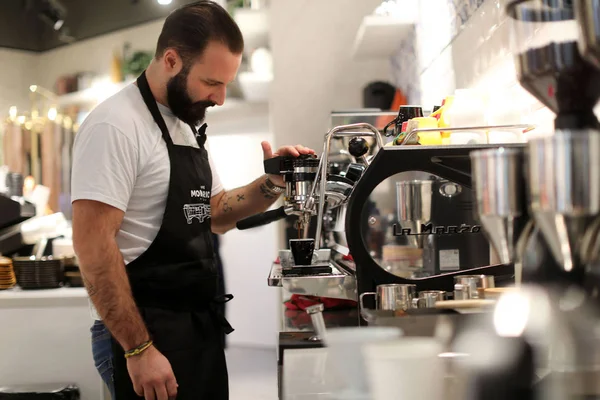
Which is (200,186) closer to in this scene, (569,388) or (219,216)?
(219,216)

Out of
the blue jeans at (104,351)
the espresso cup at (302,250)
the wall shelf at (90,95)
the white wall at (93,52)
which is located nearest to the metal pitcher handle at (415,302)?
the espresso cup at (302,250)

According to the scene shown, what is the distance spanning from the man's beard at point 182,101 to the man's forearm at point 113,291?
43 cm

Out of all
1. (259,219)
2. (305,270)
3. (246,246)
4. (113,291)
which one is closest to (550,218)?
(305,270)

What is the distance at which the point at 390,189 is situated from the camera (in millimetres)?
3096

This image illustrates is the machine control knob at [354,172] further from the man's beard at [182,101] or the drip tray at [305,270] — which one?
the man's beard at [182,101]

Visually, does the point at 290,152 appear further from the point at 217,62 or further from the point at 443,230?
the point at 443,230

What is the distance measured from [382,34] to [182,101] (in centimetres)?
199

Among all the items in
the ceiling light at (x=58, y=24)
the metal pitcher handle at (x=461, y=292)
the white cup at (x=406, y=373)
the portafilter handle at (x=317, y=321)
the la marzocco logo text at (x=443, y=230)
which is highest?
the ceiling light at (x=58, y=24)

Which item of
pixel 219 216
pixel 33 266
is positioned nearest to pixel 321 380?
pixel 219 216

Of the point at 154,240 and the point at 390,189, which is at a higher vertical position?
the point at 390,189

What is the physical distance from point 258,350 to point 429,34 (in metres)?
3.31

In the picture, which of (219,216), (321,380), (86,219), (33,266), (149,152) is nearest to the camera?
(321,380)

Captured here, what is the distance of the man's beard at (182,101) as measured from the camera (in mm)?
1629

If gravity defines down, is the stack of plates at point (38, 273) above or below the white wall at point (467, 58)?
below
